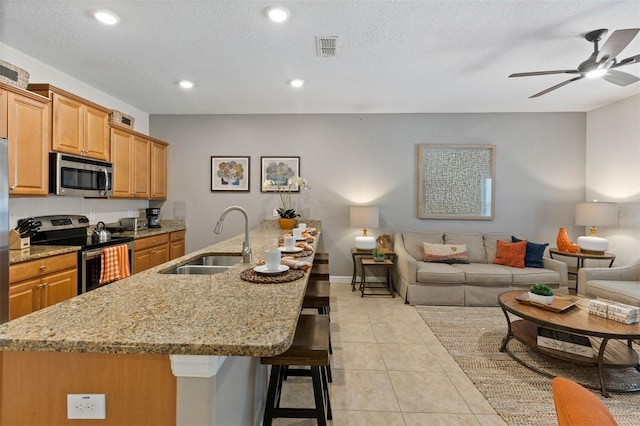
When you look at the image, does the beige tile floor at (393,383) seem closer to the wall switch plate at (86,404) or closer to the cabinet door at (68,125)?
the wall switch plate at (86,404)

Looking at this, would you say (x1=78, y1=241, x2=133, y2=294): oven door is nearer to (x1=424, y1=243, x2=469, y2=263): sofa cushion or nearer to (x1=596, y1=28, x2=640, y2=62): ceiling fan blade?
(x1=424, y1=243, x2=469, y2=263): sofa cushion

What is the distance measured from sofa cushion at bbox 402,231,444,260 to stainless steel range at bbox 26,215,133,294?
3.64 m

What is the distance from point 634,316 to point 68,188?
486cm

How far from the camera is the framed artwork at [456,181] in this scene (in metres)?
4.52

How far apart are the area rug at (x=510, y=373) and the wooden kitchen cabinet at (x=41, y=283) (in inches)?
132

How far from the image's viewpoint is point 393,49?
263cm

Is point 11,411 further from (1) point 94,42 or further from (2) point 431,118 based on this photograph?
(2) point 431,118

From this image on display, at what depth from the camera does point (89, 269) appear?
2.75m

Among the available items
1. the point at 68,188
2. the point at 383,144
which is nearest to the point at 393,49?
the point at 383,144

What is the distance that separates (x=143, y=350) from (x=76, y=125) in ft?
10.7

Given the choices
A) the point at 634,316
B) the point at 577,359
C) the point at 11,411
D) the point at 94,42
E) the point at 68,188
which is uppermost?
the point at 94,42

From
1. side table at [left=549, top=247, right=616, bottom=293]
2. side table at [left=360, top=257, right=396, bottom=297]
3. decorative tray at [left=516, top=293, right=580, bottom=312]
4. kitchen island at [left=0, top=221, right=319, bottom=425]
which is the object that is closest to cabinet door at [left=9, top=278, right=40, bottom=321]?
kitchen island at [left=0, top=221, right=319, bottom=425]

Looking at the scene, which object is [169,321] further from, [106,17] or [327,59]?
[327,59]

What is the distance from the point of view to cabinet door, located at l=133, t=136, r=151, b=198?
3930 millimetres
